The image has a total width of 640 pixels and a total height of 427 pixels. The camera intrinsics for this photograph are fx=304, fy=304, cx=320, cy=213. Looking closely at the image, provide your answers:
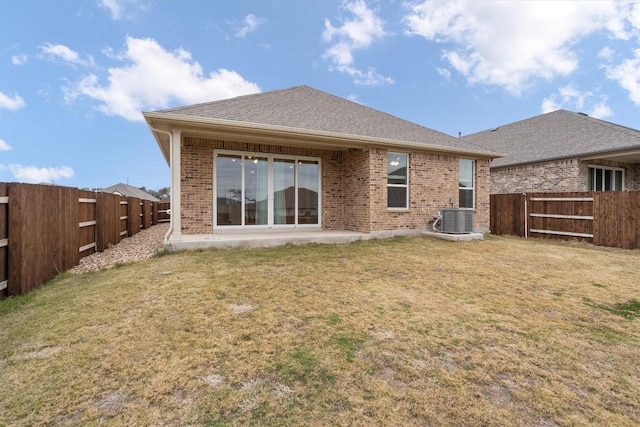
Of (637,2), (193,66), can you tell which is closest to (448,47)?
(637,2)

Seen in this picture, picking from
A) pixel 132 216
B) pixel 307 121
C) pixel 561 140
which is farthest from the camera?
pixel 561 140

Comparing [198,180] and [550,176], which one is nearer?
[198,180]

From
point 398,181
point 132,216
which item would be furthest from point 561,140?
point 132,216

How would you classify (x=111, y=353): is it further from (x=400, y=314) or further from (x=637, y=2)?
(x=637, y=2)

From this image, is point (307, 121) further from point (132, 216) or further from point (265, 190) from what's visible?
point (132, 216)

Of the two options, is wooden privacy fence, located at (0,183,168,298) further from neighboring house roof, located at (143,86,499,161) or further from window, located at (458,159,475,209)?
window, located at (458,159,475,209)

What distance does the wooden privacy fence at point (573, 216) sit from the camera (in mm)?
8617

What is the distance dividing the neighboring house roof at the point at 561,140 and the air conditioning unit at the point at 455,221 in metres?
5.20

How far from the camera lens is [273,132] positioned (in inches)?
303

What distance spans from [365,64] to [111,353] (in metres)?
19.8

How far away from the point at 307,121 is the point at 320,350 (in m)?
7.14

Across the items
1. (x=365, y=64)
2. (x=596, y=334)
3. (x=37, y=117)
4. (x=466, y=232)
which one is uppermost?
(x=365, y=64)

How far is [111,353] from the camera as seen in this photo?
2604 millimetres

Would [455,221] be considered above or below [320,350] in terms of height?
above
